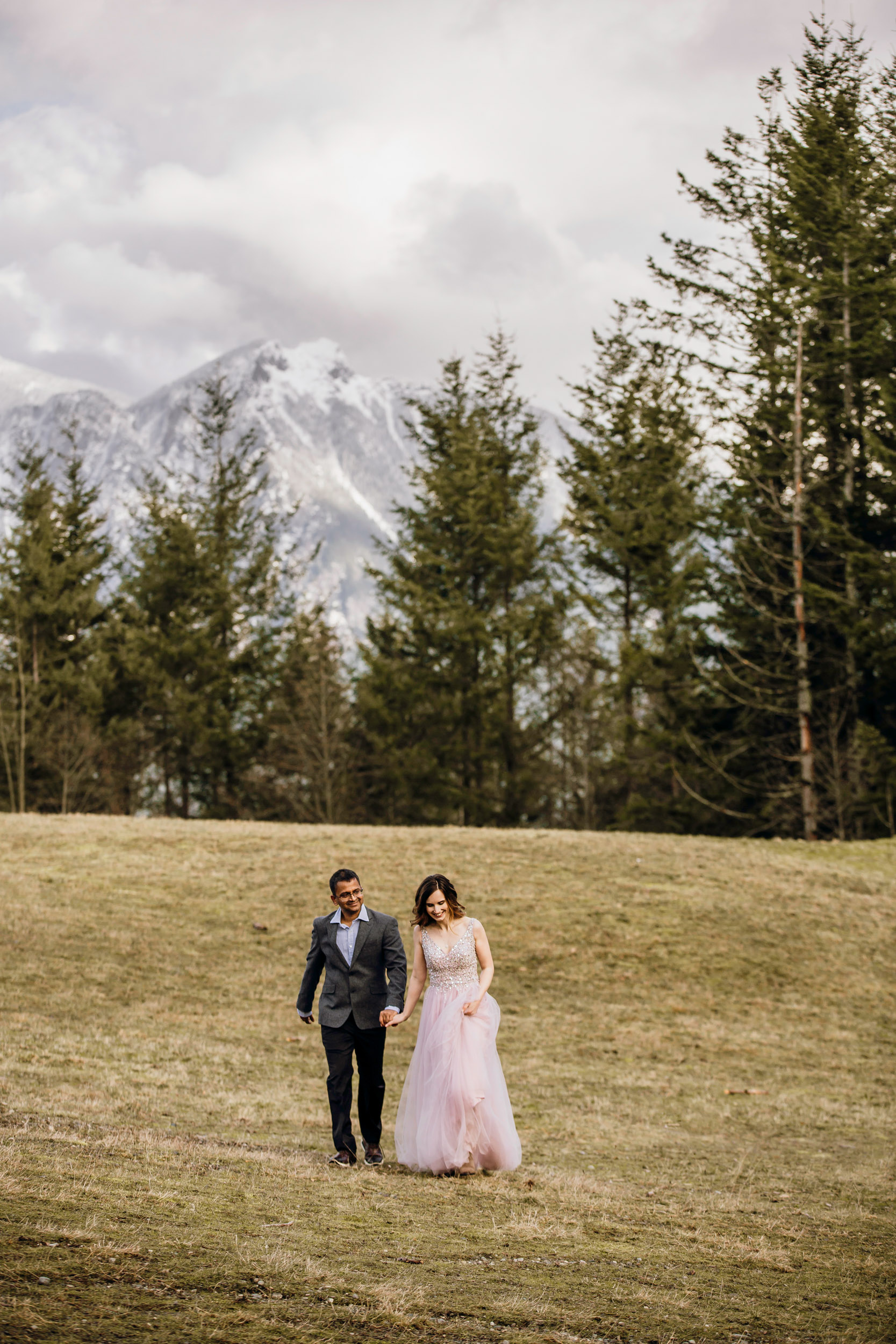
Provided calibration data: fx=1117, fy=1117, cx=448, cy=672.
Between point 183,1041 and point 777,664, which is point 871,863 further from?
point 183,1041

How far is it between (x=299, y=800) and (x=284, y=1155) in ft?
106

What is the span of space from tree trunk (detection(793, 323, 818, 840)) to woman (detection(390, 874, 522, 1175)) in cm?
2168

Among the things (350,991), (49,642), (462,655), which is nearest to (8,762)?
(49,642)

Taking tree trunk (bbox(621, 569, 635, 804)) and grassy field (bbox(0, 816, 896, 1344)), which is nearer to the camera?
grassy field (bbox(0, 816, 896, 1344))

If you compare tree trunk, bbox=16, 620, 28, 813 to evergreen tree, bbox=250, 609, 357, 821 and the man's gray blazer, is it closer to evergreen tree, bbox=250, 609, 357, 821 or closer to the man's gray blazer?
evergreen tree, bbox=250, 609, 357, 821

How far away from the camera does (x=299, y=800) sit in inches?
1565

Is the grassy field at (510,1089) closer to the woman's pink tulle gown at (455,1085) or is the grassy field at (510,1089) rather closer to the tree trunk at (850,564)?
the woman's pink tulle gown at (455,1085)

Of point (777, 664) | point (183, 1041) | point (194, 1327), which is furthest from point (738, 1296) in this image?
point (777, 664)

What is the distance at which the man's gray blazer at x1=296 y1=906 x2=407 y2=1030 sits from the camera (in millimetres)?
7387

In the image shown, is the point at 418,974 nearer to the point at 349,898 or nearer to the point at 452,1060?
the point at 452,1060

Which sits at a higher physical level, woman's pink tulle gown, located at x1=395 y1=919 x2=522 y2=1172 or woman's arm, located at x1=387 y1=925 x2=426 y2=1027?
woman's arm, located at x1=387 y1=925 x2=426 y2=1027

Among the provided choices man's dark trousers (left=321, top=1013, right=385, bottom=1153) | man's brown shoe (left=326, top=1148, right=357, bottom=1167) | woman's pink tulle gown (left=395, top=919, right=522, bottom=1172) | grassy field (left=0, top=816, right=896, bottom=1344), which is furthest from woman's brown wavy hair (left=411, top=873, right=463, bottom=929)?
grassy field (left=0, top=816, right=896, bottom=1344)

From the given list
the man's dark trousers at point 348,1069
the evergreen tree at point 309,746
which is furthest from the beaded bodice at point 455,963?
the evergreen tree at point 309,746

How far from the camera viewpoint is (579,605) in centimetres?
3797
